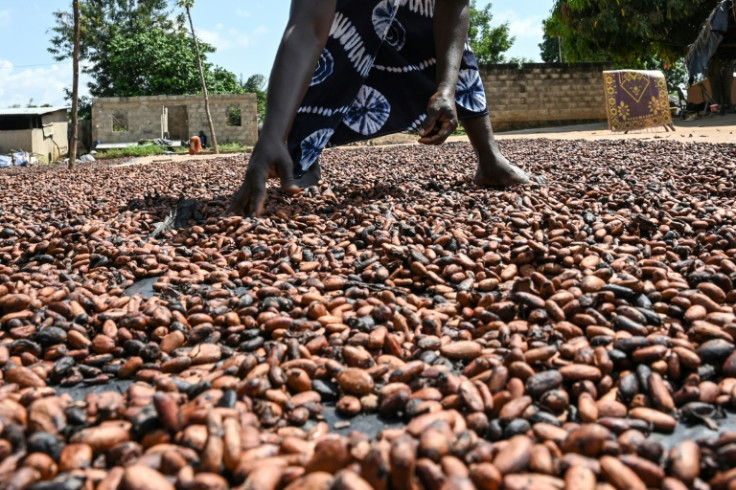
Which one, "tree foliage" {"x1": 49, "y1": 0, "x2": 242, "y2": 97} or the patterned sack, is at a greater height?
"tree foliage" {"x1": 49, "y1": 0, "x2": 242, "y2": 97}

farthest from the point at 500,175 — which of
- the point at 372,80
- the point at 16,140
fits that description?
the point at 16,140

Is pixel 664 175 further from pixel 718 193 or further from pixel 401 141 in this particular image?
pixel 401 141

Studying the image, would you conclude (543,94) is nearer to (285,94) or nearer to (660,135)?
(660,135)

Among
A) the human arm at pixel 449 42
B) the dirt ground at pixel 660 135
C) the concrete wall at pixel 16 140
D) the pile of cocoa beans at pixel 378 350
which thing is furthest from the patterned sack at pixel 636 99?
the concrete wall at pixel 16 140

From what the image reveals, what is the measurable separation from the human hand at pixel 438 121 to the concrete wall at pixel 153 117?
14.5 metres

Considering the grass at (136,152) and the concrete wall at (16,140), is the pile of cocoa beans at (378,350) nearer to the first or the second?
the grass at (136,152)

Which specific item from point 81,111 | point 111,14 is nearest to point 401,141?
point 81,111

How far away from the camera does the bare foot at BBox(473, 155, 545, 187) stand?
8.36 feet

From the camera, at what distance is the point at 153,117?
1631 centimetres

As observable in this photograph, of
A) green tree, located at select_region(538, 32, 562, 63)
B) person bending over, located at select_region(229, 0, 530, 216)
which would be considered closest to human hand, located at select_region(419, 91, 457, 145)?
person bending over, located at select_region(229, 0, 530, 216)

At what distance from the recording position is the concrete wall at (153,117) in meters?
16.1

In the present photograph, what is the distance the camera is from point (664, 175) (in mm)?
2732

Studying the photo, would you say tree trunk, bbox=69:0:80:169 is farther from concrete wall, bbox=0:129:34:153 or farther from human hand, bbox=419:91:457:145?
concrete wall, bbox=0:129:34:153

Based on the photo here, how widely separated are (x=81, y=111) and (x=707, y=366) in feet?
90.7
